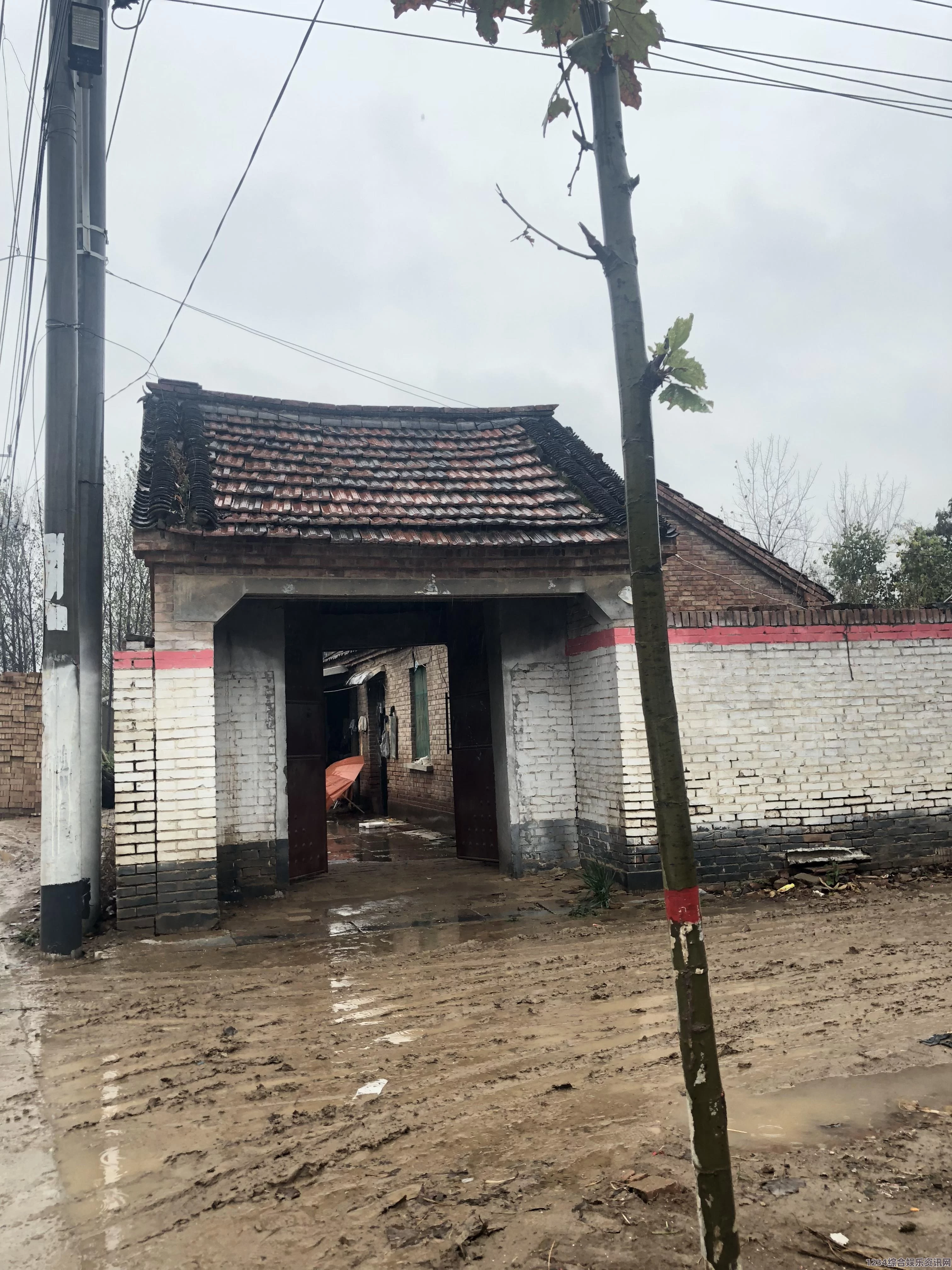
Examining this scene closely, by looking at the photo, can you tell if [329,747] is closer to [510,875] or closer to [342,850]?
[342,850]

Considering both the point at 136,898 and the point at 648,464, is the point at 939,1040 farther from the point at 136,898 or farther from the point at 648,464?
the point at 136,898

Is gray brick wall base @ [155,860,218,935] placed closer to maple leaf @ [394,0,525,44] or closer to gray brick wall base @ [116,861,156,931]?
gray brick wall base @ [116,861,156,931]

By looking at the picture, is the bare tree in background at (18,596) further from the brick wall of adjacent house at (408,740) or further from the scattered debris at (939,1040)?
the scattered debris at (939,1040)

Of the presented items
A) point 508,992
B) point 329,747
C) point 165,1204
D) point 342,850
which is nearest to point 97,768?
point 508,992

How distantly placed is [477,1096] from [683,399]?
3307mm

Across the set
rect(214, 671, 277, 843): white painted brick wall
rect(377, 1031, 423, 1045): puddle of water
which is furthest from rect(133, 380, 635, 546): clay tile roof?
rect(377, 1031, 423, 1045): puddle of water

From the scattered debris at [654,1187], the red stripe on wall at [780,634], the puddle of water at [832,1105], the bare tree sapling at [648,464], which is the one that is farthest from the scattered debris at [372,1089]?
the red stripe on wall at [780,634]

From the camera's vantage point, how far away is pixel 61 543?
718 centimetres

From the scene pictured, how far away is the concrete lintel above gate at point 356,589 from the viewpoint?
7945 millimetres

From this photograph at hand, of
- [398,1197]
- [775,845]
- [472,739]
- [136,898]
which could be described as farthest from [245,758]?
[398,1197]

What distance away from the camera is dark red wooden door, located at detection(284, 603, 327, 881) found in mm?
9883

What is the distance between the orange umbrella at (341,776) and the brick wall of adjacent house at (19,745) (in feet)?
18.2

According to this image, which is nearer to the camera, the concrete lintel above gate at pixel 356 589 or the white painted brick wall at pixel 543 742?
the concrete lintel above gate at pixel 356 589

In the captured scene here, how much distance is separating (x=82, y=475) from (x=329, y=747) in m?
16.9
